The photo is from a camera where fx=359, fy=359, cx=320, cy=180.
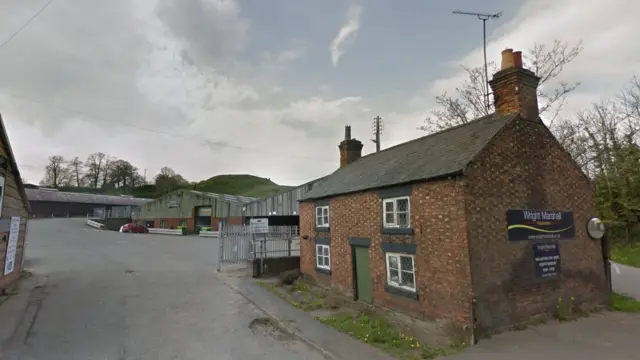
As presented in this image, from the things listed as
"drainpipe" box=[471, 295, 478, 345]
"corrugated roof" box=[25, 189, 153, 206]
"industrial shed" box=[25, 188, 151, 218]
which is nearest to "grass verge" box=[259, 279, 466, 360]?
"drainpipe" box=[471, 295, 478, 345]

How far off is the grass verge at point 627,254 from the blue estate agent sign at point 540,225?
14.3 metres

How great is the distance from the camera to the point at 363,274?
11133 millimetres

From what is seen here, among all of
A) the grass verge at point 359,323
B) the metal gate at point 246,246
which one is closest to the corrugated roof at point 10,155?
the metal gate at point 246,246

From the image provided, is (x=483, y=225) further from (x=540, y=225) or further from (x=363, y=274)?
(x=363, y=274)

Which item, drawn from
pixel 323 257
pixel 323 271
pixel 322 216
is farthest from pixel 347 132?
pixel 323 271

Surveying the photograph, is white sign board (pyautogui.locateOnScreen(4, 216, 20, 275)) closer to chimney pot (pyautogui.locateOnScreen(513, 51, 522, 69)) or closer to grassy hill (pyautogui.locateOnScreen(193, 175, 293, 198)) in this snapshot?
chimney pot (pyautogui.locateOnScreen(513, 51, 522, 69))

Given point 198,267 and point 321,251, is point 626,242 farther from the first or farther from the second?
point 198,267

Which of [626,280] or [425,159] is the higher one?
[425,159]

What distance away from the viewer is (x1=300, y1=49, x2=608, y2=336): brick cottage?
798cm

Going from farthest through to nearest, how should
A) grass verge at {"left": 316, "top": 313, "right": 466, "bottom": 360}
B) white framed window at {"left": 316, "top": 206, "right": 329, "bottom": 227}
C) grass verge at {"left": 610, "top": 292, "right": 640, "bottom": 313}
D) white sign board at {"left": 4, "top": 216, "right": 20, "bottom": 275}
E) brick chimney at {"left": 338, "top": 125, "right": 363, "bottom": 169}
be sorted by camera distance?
brick chimney at {"left": 338, "top": 125, "right": 363, "bottom": 169} → white framed window at {"left": 316, "top": 206, "right": 329, "bottom": 227} → white sign board at {"left": 4, "top": 216, "right": 20, "bottom": 275} → grass verge at {"left": 610, "top": 292, "right": 640, "bottom": 313} → grass verge at {"left": 316, "top": 313, "right": 466, "bottom": 360}

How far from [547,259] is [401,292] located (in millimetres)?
3768

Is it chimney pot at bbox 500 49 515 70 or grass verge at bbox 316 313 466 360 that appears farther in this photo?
chimney pot at bbox 500 49 515 70

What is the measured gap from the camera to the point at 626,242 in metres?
24.0

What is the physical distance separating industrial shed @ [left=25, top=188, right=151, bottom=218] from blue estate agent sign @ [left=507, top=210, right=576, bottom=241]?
67.8 meters
